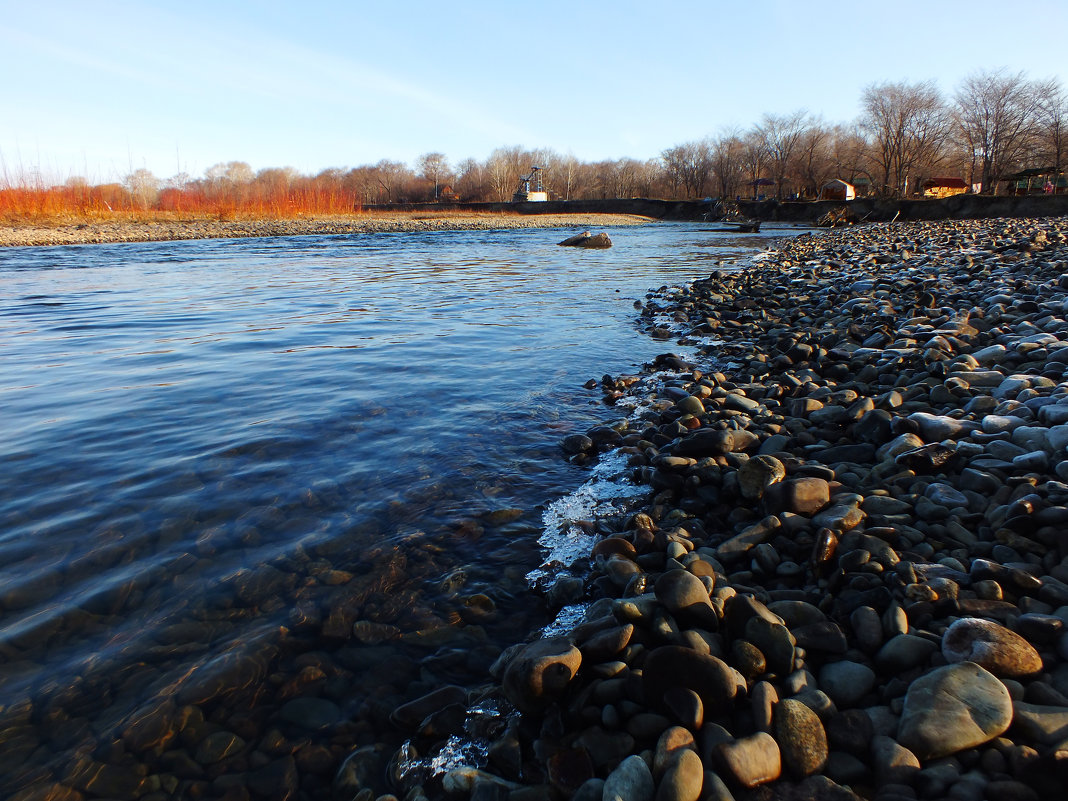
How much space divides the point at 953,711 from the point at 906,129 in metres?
69.2

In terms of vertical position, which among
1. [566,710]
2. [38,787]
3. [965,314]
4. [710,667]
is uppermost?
[965,314]

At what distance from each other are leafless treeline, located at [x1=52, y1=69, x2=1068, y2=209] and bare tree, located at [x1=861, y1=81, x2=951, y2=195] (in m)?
0.09

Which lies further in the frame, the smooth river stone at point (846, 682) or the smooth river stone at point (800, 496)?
the smooth river stone at point (800, 496)

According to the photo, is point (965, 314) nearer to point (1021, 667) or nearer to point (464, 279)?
point (1021, 667)

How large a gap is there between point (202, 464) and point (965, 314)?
22.6 feet

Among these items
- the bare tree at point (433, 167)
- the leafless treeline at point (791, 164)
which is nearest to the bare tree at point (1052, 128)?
the leafless treeline at point (791, 164)

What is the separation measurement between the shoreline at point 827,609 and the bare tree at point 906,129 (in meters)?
62.4

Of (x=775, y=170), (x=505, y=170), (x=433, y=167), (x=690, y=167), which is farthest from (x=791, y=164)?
(x=433, y=167)

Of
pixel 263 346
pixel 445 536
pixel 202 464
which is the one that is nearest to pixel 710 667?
pixel 445 536

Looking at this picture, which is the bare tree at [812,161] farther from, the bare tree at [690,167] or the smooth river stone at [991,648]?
the smooth river stone at [991,648]

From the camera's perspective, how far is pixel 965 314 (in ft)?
19.2

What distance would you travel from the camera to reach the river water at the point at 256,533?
208cm

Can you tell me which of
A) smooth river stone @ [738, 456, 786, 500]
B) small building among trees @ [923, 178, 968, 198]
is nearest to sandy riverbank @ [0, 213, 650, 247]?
smooth river stone @ [738, 456, 786, 500]

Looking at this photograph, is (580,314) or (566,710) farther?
(580,314)
